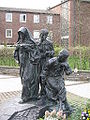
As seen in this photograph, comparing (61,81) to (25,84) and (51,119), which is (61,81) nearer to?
(25,84)

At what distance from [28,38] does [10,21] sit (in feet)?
109

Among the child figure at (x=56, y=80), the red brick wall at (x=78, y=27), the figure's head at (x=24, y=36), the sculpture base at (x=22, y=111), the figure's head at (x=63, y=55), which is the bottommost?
the sculpture base at (x=22, y=111)

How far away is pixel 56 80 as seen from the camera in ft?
20.7

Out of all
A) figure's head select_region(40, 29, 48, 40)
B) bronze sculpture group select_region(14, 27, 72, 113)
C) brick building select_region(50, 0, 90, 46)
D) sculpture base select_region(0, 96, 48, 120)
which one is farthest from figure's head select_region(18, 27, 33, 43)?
brick building select_region(50, 0, 90, 46)

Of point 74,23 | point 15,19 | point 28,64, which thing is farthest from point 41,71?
point 15,19

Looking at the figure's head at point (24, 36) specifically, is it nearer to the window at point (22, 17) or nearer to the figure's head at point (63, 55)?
the figure's head at point (63, 55)

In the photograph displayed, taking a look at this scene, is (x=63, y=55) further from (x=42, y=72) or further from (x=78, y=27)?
(x=78, y=27)

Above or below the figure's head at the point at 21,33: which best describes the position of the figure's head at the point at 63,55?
below

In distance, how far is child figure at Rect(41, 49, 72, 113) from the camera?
20.2 feet

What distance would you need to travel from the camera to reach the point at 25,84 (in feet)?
20.9

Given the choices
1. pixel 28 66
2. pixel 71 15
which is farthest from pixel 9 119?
pixel 71 15

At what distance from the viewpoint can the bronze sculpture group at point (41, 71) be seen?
6242 millimetres

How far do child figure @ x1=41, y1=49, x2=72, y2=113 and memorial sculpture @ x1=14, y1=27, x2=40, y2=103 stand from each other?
0.26 m

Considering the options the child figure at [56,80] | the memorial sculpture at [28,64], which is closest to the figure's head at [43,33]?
the memorial sculpture at [28,64]
